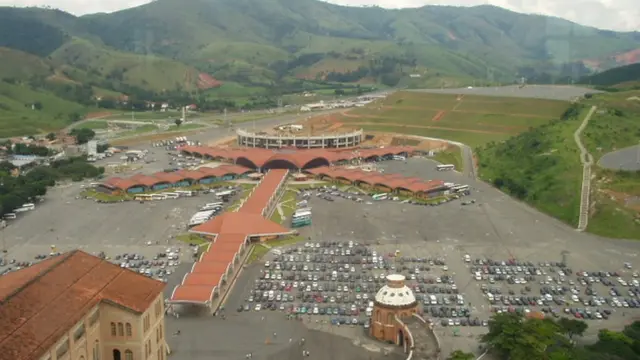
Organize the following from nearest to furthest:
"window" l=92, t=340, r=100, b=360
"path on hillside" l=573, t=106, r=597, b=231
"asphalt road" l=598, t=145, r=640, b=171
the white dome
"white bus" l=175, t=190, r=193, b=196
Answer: "window" l=92, t=340, r=100, b=360 < the white dome < "path on hillside" l=573, t=106, r=597, b=231 < "asphalt road" l=598, t=145, r=640, b=171 < "white bus" l=175, t=190, r=193, b=196

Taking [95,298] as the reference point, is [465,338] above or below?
below

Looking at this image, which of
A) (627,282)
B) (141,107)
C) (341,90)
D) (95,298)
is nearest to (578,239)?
(627,282)

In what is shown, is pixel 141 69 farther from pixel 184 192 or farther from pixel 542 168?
pixel 542 168

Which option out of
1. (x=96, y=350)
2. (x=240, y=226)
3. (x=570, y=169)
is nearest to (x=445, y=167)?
(x=570, y=169)

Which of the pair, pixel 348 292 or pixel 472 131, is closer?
pixel 348 292

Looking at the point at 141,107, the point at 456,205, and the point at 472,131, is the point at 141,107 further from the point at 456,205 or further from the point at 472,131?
the point at 456,205

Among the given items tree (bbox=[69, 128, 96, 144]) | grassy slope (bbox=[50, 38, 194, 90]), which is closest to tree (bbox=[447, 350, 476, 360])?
tree (bbox=[69, 128, 96, 144])

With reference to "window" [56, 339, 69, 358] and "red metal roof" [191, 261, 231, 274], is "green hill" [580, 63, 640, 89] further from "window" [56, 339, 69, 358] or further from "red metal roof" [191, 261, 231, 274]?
"window" [56, 339, 69, 358]
